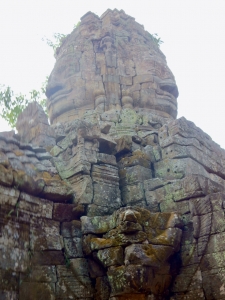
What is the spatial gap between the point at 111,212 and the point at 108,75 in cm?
479

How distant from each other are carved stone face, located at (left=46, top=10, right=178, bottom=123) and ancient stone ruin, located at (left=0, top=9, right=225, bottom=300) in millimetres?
1000

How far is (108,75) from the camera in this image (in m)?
10.6

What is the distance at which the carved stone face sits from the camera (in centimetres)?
1039

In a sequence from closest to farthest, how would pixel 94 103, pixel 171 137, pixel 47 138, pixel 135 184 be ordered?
pixel 135 184, pixel 171 137, pixel 47 138, pixel 94 103

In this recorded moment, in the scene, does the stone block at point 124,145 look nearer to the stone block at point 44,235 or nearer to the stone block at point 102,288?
the stone block at point 44,235

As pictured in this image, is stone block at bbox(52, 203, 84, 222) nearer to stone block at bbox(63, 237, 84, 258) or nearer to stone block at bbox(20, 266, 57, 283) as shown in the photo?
stone block at bbox(63, 237, 84, 258)

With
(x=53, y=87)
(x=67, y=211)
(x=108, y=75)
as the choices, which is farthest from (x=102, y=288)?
(x=53, y=87)

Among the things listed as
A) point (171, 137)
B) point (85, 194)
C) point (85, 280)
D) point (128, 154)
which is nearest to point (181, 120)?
point (171, 137)

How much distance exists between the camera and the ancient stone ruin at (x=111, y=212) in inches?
224

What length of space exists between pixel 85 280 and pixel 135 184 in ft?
6.54

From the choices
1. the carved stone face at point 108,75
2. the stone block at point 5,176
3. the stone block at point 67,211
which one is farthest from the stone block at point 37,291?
the carved stone face at point 108,75

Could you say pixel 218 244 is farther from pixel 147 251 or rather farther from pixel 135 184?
pixel 135 184

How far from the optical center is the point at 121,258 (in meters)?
5.74

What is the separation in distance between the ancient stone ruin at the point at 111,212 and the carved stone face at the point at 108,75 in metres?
1.00
